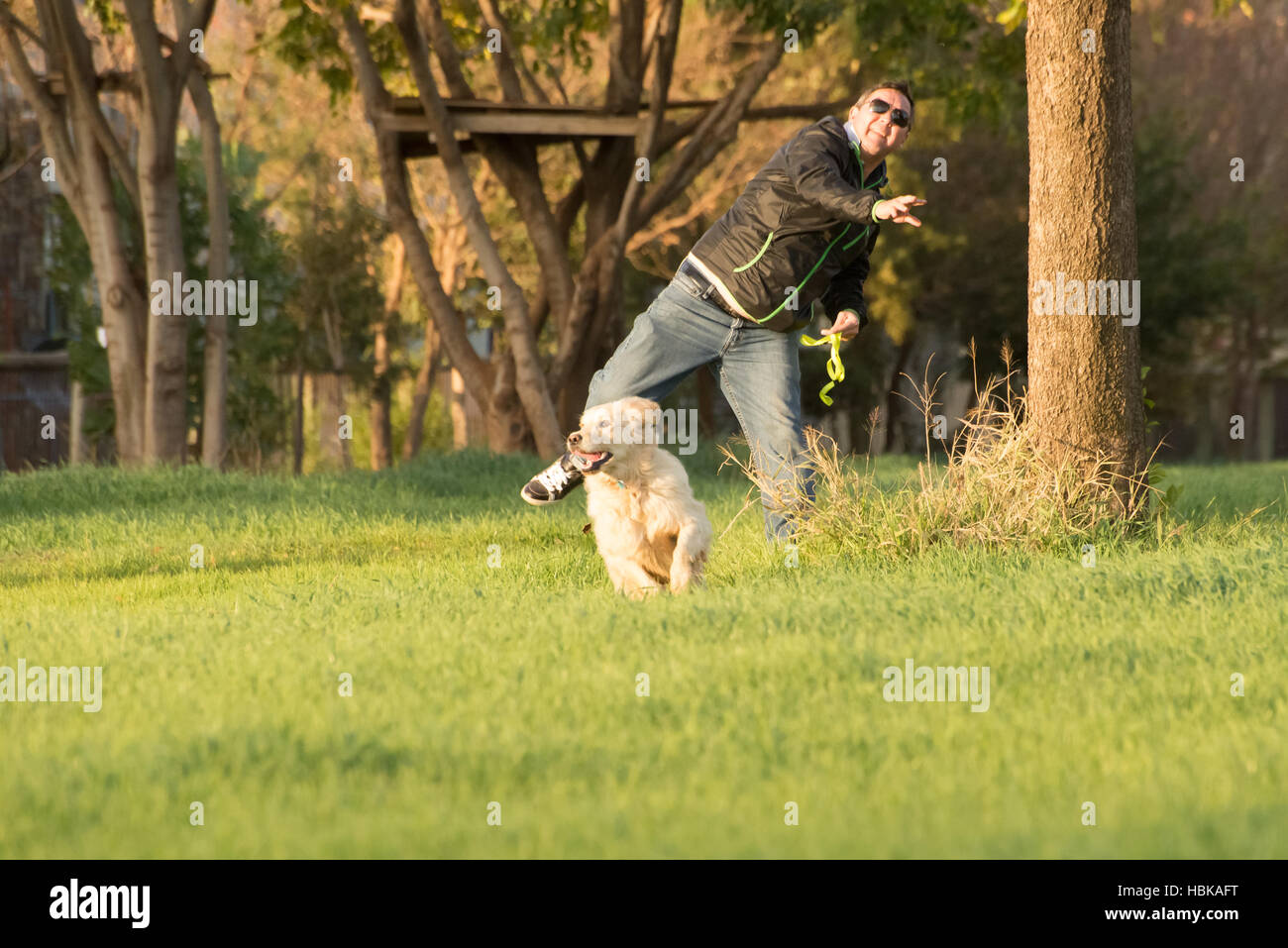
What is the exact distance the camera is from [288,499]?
10.9 meters

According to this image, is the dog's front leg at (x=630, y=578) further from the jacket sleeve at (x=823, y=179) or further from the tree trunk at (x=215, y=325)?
the tree trunk at (x=215, y=325)

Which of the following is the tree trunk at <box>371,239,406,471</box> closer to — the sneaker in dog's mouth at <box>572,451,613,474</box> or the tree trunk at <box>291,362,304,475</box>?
the tree trunk at <box>291,362,304,475</box>

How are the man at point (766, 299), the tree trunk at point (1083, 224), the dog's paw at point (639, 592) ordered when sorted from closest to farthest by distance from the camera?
the dog's paw at point (639, 592)
the man at point (766, 299)
the tree trunk at point (1083, 224)

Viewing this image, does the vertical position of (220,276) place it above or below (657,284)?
below

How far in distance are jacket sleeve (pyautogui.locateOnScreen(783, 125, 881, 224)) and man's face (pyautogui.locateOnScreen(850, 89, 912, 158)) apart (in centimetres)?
19

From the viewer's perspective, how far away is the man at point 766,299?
6441mm

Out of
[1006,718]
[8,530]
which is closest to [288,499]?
[8,530]

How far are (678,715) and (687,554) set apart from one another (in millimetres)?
2008

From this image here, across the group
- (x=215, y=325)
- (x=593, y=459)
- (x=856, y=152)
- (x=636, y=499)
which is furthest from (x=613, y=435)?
(x=215, y=325)

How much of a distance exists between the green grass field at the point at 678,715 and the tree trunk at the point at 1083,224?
76 centimetres

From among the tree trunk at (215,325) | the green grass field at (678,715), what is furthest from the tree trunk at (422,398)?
the green grass field at (678,715)

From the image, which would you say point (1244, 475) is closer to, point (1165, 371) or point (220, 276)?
point (220, 276)
